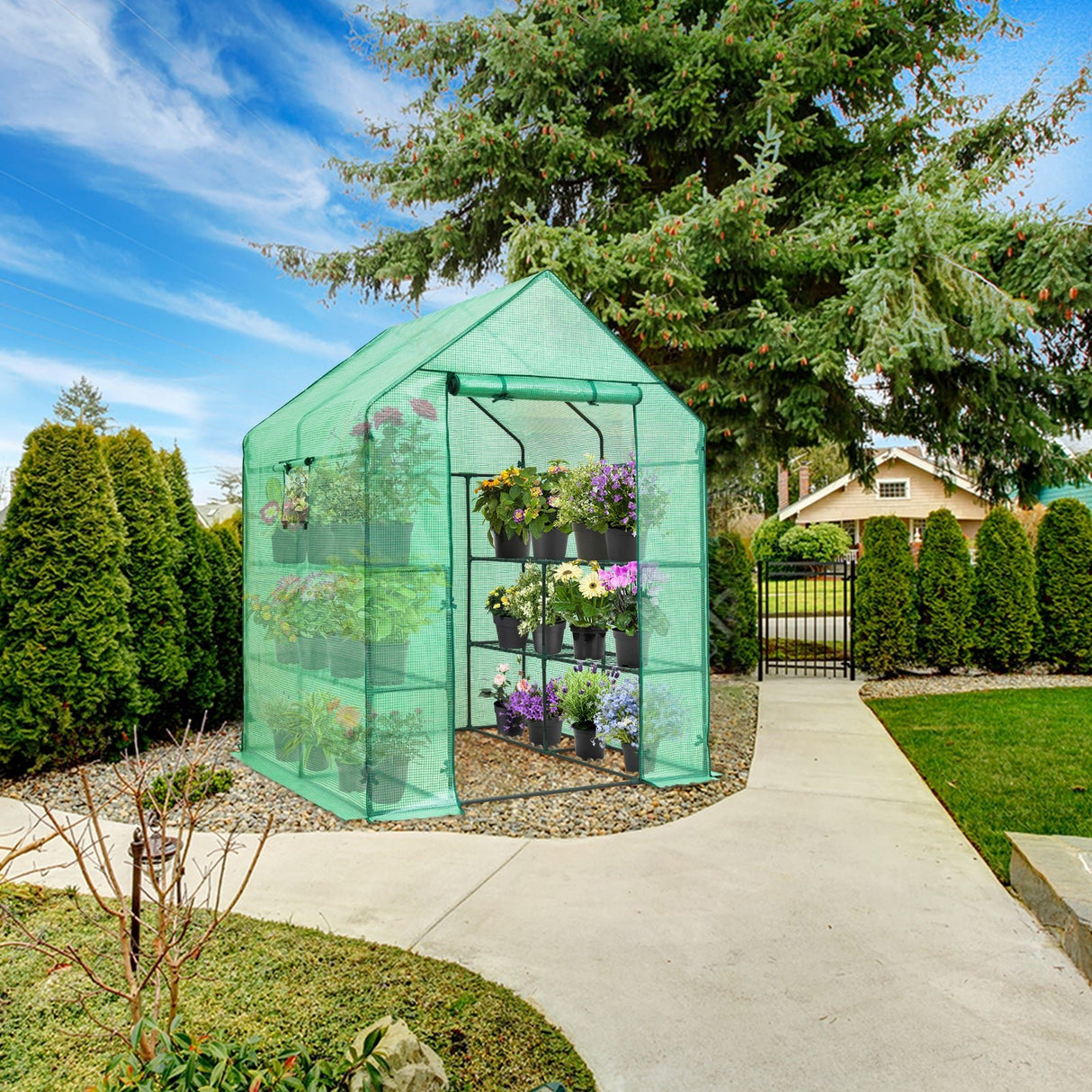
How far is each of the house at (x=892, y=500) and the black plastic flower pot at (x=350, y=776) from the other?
21.3 meters

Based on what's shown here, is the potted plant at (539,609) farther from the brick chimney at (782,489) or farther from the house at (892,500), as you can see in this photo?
the brick chimney at (782,489)

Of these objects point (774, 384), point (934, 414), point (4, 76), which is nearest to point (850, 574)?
point (934, 414)

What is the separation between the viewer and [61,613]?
4.73 meters

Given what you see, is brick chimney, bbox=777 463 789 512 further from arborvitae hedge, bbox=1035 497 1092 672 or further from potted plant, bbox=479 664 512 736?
potted plant, bbox=479 664 512 736

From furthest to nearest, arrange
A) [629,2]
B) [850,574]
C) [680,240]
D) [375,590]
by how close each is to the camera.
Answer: [850,574]
[629,2]
[680,240]
[375,590]

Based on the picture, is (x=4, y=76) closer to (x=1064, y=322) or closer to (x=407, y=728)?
(x=407, y=728)

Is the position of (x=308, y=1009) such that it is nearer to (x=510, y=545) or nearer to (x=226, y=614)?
(x=510, y=545)

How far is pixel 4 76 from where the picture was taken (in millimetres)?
7617

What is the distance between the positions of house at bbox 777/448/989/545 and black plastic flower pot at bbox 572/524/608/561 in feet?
65.8

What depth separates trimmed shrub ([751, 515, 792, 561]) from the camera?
2269cm

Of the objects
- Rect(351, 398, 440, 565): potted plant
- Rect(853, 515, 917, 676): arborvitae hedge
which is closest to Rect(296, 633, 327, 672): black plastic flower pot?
Rect(351, 398, 440, 565): potted plant

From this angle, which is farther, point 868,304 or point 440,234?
point 440,234

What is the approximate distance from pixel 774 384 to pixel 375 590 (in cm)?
488

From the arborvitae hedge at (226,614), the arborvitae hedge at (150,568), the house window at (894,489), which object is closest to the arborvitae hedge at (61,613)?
the arborvitae hedge at (150,568)
